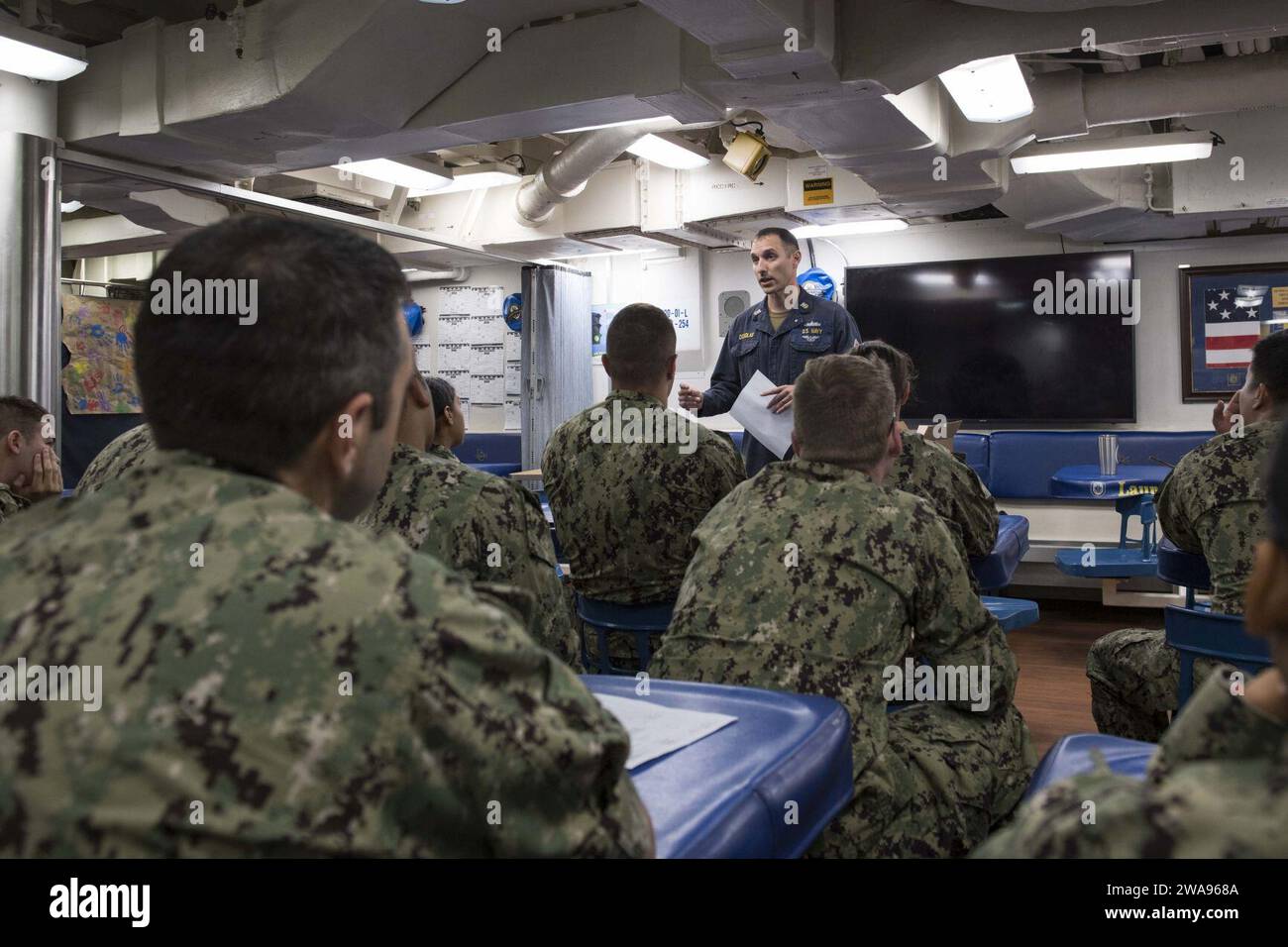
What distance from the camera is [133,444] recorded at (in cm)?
249

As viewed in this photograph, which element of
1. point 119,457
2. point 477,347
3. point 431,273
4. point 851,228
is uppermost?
point 431,273

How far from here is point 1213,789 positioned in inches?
24.9

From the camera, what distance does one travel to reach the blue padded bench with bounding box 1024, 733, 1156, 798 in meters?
1.20

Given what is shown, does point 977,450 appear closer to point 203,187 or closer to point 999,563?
point 999,563

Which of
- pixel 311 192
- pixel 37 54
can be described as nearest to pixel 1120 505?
pixel 37 54

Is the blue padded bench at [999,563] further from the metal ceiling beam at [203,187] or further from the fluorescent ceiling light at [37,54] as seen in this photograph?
the metal ceiling beam at [203,187]

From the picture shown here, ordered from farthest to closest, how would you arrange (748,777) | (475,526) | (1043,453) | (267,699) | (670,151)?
(1043,453), (670,151), (475,526), (748,777), (267,699)

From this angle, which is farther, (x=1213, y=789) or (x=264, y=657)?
(x=264, y=657)

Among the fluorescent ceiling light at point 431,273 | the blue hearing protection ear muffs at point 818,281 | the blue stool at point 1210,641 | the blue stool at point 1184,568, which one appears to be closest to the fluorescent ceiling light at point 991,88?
the blue stool at point 1184,568

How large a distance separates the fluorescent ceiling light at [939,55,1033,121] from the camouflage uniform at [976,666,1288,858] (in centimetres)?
400

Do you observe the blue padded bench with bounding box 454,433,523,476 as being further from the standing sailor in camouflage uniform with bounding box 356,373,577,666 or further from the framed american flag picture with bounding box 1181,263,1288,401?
the standing sailor in camouflage uniform with bounding box 356,373,577,666

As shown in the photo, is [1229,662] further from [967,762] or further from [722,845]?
[722,845]

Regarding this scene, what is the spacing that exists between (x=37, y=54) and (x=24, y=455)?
6.29ft

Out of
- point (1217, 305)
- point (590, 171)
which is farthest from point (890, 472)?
point (1217, 305)
